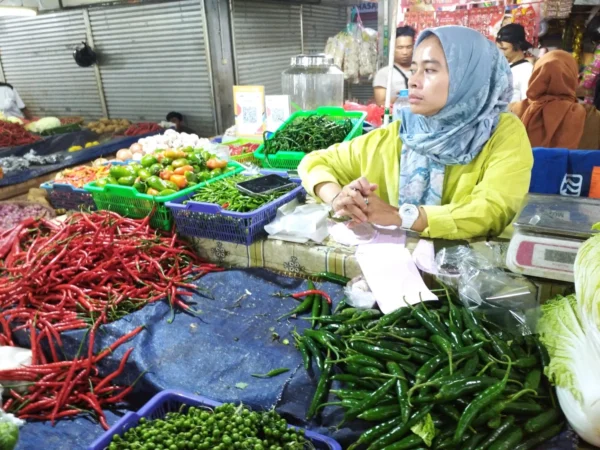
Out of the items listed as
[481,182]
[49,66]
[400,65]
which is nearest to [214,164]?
[481,182]

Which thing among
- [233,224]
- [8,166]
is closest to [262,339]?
[233,224]

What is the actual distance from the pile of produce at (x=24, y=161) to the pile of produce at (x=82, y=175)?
6.87 feet

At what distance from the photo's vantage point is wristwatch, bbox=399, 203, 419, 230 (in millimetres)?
2518

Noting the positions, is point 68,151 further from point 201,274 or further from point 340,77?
point 201,274

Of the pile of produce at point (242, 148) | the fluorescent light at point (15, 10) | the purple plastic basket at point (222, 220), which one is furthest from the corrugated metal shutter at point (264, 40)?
the purple plastic basket at point (222, 220)

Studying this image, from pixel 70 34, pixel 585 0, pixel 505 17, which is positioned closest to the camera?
pixel 585 0

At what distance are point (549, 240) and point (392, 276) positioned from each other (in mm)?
758

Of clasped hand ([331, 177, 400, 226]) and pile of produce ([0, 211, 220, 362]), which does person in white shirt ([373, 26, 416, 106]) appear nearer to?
clasped hand ([331, 177, 400, 226])

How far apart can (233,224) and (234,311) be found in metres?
0.59

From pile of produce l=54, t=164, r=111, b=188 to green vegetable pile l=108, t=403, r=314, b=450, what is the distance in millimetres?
3029

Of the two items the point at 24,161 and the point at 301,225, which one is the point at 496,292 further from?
the point at 24,161

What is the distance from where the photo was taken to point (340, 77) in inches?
242

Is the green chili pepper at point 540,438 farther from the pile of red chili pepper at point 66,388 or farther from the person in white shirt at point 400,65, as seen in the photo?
the person in white shirt at point 400,65

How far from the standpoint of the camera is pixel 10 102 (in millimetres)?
9406
